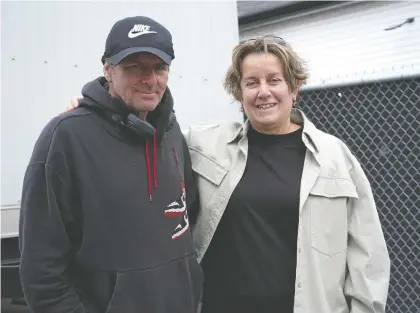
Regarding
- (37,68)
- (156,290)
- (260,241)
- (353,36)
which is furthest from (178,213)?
(353,36)

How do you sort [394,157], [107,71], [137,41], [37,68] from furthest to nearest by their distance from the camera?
[394,157] < [37,68] < [107,71] < [137,41]

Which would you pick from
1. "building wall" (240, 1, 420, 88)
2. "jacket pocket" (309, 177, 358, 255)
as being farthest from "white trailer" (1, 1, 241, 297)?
"building wall" (240, 1, 420, 88)

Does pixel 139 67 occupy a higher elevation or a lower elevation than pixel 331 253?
higher

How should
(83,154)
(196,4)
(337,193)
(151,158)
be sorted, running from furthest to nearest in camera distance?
1. (196,4)
2. (337,193)
3. (151,158)
4. (83,154)

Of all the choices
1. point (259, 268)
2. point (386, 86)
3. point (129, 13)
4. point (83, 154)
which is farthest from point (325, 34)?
point (83, 154)

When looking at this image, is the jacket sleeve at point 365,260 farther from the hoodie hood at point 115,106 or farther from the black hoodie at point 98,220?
the hoodie hood at point 115,106

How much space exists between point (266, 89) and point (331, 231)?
0.68 meters

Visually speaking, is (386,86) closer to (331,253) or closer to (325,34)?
(325,34)

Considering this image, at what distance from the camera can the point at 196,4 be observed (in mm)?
4117

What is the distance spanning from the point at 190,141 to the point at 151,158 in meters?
0.59

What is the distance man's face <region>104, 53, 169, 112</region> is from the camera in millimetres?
1753

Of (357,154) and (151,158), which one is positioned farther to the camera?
(357,154)

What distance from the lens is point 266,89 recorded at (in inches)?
84.4

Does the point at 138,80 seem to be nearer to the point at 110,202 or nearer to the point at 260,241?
the point at 110,202
